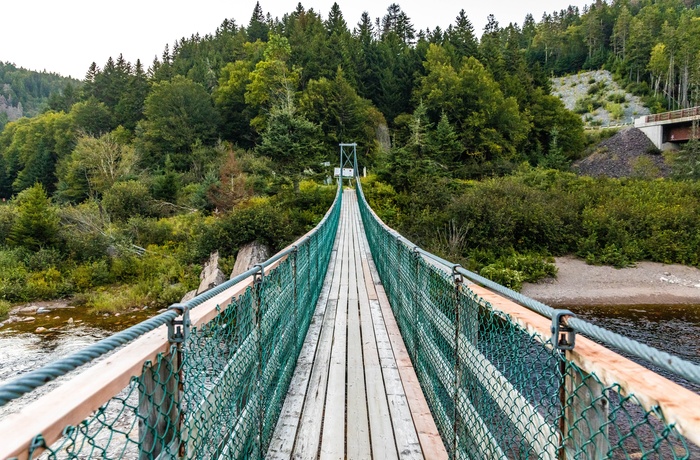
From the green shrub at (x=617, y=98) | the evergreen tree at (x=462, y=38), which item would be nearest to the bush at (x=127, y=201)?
the evergreen tree at (x=462, y=38)

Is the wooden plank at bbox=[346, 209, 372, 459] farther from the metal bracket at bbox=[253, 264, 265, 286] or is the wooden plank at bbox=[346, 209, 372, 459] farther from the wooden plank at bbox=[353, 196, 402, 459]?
the metal bracket at bbox=[253, 264, 265, 286]

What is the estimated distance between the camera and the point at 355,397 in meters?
3.00

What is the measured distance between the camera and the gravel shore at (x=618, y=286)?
11.8m

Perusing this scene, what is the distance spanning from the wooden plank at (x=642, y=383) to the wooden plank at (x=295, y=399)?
1.76 meters

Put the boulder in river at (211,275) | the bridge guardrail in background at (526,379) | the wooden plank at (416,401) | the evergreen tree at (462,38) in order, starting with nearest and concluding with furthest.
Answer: the bridge guardrail in background at (526,379), the wooden plank at (416,401), the boulder in river at (211,275), the evergreen tree at (462,38)

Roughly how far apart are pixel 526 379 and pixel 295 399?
204 centimetres

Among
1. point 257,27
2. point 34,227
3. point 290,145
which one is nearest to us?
point 34,227

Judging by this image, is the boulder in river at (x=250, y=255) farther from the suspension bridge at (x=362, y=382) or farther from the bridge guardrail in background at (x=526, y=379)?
the bridge guardrail in background at (x=526, y=379)

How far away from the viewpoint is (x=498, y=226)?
1430 cm

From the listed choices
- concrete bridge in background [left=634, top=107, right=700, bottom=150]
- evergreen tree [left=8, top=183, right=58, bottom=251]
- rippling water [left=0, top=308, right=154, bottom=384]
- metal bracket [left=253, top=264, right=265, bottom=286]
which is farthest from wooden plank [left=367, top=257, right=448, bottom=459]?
concrete bridge in background [left=634, top=107, right=700, bottom=150]

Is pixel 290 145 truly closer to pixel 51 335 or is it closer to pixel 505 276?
pixel 505 276

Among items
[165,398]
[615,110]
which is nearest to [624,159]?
[615,110]

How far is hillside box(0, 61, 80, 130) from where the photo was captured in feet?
290

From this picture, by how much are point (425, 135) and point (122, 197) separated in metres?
16.4
